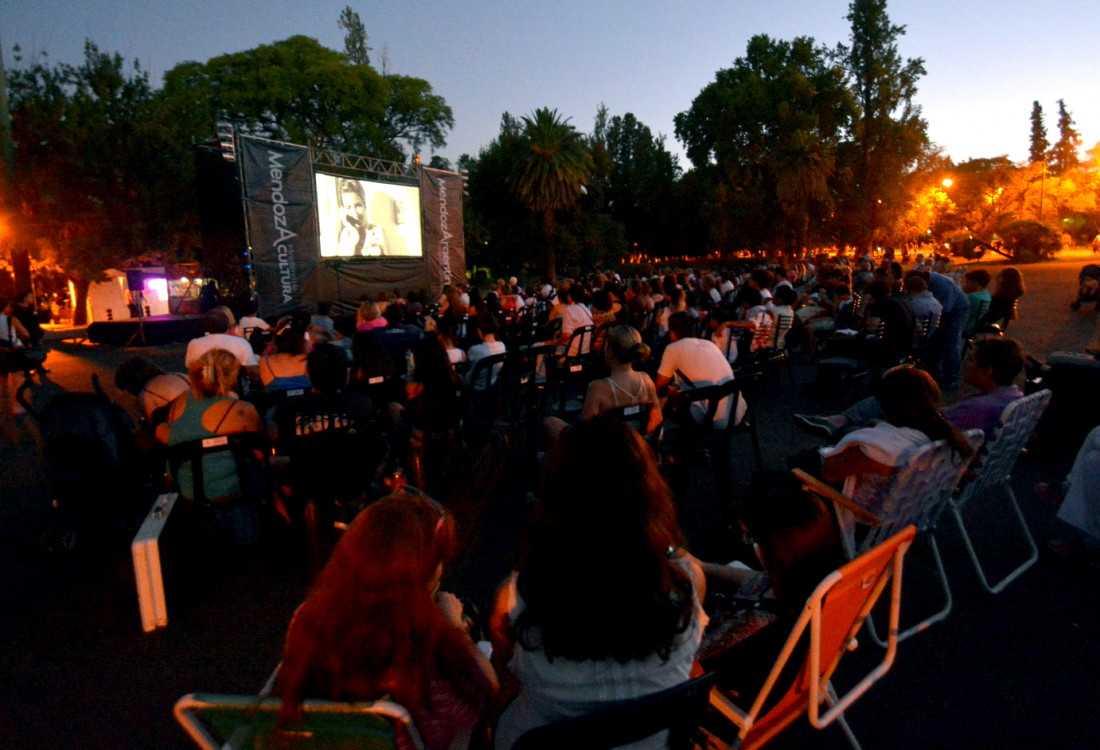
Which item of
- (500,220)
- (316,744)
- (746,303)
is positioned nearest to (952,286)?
(746,303)

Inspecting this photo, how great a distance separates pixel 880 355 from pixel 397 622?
21.4 ft

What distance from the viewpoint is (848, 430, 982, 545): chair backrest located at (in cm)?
253

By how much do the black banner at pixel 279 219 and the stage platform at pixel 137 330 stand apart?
8.75 feet

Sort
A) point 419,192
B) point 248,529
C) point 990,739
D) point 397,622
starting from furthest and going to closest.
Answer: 1. point 419,192
2. point 248,529
3. point 990,739
4. point 397,622

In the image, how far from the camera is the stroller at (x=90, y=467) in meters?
3.64

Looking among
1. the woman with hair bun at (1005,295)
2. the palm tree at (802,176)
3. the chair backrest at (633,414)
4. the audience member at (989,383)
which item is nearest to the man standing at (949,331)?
the woman with hair bun at (1005,295)

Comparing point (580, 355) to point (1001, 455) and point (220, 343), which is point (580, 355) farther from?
point (1001, 455)

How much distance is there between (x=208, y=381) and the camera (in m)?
3.41

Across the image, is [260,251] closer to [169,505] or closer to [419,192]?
[419,192]

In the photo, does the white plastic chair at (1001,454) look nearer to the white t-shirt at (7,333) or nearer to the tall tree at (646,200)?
the white t-shirt at (7,333)

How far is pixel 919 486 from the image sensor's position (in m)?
2.64

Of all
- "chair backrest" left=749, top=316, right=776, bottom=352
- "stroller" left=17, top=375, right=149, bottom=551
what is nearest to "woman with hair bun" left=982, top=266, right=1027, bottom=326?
"chair backrest" left=749, top=316, right=776, bottom=352

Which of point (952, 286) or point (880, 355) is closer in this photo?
point (880, 355)

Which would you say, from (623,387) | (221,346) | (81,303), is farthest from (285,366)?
(81,303)
